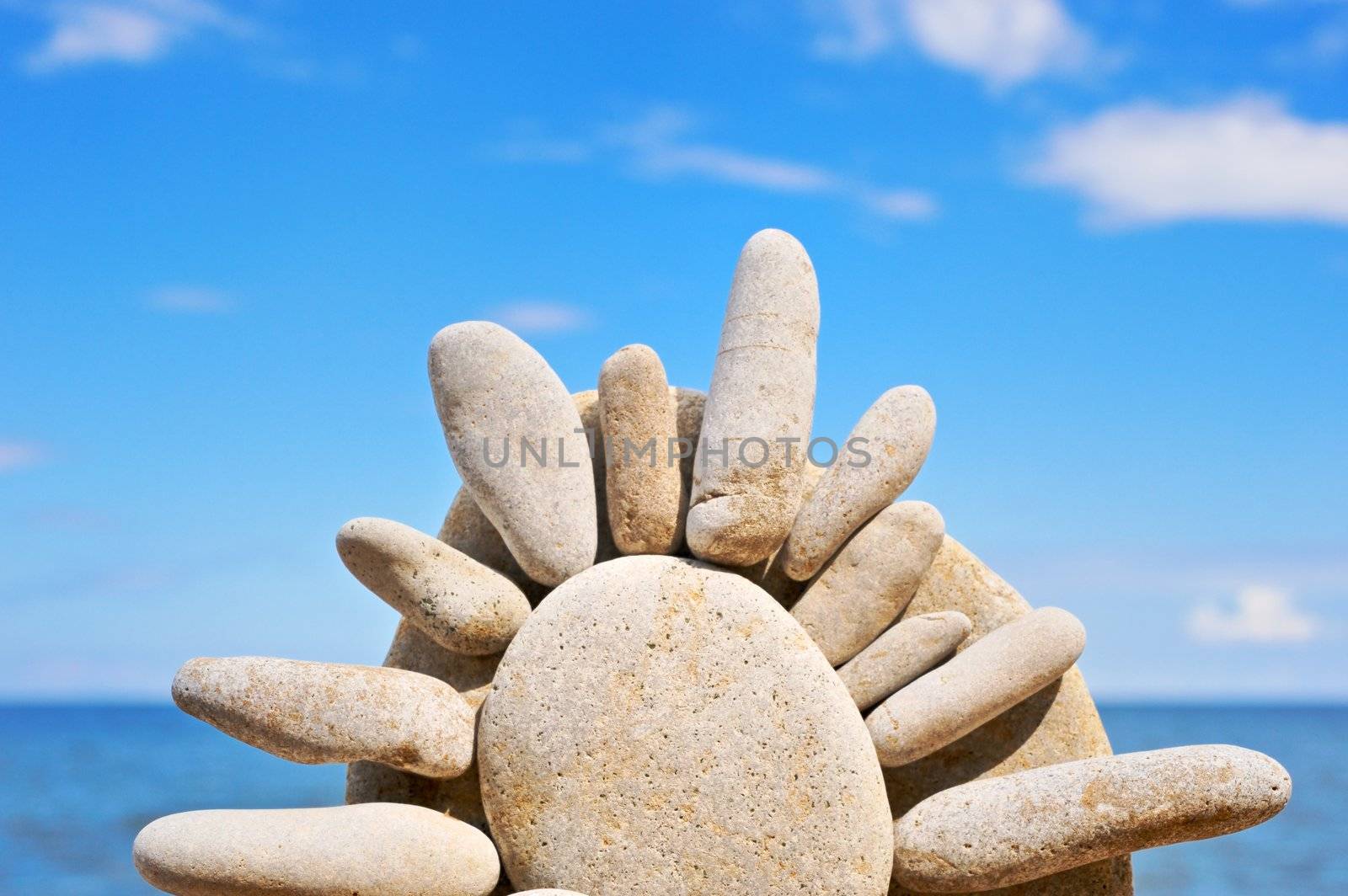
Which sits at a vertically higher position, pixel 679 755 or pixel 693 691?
pixel 693 691

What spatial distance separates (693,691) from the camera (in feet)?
15.8

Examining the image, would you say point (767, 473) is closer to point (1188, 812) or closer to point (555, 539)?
point (555, 539)

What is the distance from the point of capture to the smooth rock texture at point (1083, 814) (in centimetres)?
472

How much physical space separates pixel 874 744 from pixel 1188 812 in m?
1.13

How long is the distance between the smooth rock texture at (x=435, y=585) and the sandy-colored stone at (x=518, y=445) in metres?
0.19

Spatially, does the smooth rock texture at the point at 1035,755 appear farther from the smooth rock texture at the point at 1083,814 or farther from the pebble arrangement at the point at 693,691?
the smooth rock texture at the point at 1083,814

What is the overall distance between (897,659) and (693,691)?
0.90 metres

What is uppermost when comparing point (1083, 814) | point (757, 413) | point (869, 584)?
point (757, 413)

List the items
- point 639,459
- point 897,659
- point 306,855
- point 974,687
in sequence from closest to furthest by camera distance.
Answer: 1. point 306,855
2. point 974,687
3. point 897,659
4. point 639,459

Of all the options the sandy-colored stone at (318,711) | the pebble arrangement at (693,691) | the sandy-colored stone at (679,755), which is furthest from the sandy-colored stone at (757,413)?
the sandy-colored stone at (318,711)

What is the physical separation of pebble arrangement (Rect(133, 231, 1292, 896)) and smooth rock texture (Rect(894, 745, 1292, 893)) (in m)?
0.01

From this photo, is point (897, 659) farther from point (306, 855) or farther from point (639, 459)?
point (306, 855)

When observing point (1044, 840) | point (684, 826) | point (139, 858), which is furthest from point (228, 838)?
point (1044, 840)

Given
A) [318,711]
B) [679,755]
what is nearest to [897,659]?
[679,755]
